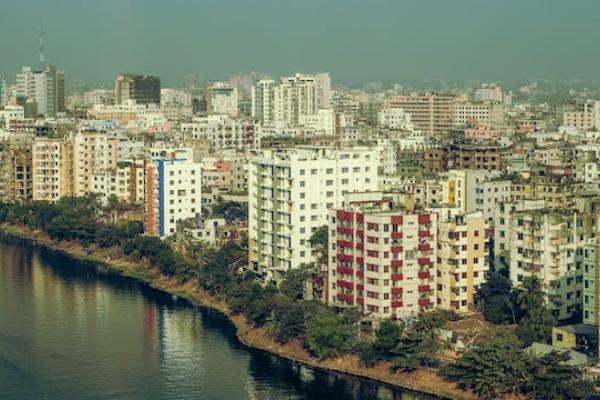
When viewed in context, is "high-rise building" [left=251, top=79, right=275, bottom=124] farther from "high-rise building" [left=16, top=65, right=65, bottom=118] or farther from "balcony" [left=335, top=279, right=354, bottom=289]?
"balcony" [left=335, top=279, right=354, bottom=289]

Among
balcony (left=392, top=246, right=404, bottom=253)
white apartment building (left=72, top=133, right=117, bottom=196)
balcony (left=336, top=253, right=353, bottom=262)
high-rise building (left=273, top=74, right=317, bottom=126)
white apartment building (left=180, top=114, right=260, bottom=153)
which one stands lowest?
balcony (left=336, top=253, right=353, bottom=262)

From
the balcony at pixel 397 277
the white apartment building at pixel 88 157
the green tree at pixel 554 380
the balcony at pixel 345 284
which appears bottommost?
the green tree at pixel 554 380

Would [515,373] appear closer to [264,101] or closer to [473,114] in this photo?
[264,101]

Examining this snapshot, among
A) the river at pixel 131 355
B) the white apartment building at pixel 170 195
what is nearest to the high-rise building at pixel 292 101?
the white apartment building at pixel 170 195

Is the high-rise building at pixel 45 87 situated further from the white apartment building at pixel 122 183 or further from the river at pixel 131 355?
the river at pixel 131 355

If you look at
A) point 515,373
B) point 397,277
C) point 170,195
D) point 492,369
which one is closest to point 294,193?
point 397,277

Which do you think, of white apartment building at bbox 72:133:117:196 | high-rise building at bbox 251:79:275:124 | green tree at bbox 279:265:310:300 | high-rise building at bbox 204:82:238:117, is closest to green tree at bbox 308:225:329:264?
green tree at bbox 279:265:310:300

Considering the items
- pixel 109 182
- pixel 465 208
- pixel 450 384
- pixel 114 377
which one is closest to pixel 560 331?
pixel 450 384
